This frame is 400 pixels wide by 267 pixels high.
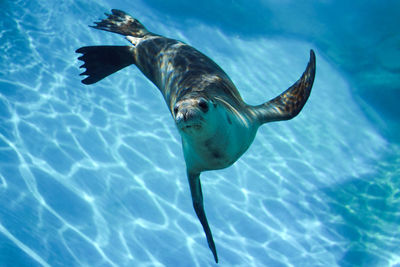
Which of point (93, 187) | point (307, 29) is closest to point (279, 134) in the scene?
point (93, 187)

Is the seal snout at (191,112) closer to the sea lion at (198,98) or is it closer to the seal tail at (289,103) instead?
the sea lion at (198,98)

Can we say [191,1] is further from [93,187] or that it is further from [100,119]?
[93,187]

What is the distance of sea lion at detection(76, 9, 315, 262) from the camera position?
1.72 m

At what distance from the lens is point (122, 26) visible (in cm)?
418

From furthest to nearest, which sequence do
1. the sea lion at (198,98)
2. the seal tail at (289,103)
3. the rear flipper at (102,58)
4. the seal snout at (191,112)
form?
the rear flipper at (102,58)
the seal tail at (289,103)
the sea lion at (198,98)
the seal snout at (191,112)

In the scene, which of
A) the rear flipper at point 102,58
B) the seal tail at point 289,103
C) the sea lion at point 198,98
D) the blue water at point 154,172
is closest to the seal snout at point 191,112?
the sea lion at point 198,98

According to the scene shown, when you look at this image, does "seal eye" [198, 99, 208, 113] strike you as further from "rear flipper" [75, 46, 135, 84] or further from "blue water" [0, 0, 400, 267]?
"blue water" [0, 0, 400, 267]

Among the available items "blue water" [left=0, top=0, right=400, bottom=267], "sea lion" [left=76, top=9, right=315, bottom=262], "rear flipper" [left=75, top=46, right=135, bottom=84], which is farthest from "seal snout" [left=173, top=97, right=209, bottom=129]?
"blue water" [left=0, top=0, right=400, bottom=267]

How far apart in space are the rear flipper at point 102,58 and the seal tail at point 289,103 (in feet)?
5.48

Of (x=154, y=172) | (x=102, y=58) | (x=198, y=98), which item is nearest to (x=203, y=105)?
(x=198, y=98)

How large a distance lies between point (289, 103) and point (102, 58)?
84.7 inches

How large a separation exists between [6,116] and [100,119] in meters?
1.57

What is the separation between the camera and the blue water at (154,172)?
4.41m

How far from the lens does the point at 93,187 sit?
4957 millimetres
